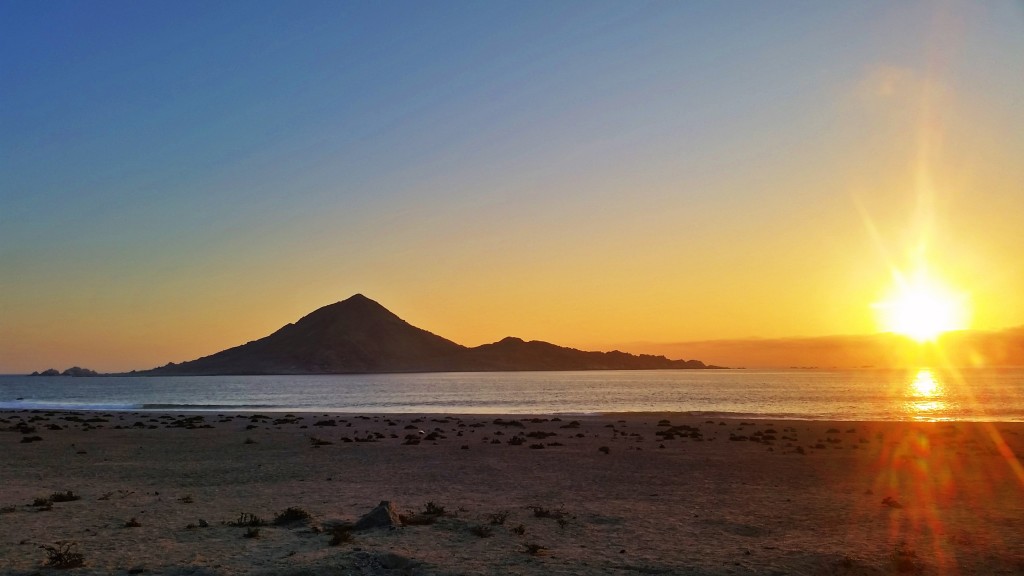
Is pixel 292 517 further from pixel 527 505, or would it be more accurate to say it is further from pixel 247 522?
pixel 527 505

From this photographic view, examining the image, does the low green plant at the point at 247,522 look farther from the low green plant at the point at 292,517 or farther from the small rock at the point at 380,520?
the small rock at the point at 380,520

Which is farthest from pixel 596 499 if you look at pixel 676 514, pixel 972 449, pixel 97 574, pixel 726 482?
pixel 972 449

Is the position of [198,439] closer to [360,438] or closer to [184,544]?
[360,438]

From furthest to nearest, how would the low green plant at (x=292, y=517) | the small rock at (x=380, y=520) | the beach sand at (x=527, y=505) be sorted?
the low green plant at (x=292, y=517)
the small rock at (x=380, y=520)
the beach sand at (x=527, y=505)

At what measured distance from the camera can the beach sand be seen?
472 inches

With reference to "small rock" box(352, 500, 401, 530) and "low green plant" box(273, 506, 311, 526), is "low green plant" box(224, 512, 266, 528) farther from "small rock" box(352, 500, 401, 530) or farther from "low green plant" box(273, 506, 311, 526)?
"small rock" box(352, 500, 401, 530)

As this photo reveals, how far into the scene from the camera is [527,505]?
17.5 m

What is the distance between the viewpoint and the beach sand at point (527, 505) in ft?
39.3

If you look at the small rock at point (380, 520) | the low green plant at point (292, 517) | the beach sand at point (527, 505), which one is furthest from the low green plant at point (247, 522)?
the small rock at point (380, 520)

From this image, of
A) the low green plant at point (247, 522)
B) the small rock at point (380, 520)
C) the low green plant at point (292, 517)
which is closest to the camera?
the small rock at point (380, 520)

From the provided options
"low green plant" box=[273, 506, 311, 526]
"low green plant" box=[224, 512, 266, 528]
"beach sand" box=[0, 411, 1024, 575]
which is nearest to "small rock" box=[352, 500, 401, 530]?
"beach sand" box=[0, 411, 1024, 575]

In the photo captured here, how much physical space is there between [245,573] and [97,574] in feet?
7.16

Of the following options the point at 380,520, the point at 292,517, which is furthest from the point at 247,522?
the point at 380,520

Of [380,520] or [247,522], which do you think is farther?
[247,522]
